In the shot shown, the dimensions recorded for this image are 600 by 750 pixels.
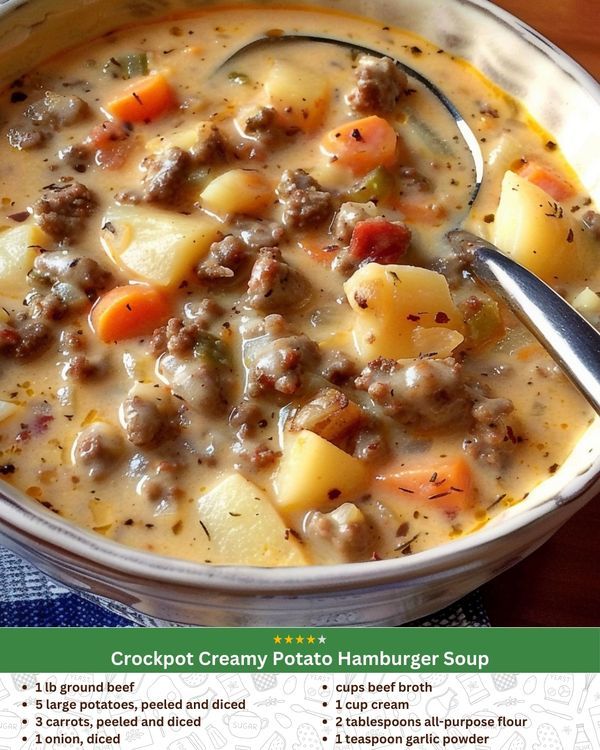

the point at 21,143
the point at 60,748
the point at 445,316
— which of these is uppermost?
the point at 445,316

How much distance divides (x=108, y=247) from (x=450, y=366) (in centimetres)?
86

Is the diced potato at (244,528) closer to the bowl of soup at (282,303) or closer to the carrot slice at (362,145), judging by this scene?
the bowl of soup at (282,303)

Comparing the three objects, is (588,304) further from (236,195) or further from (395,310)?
(236,195)

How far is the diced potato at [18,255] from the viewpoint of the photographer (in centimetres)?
211

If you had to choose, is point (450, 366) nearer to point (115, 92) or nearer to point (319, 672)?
point (319, 672)

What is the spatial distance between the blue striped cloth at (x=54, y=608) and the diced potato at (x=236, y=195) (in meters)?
0.95

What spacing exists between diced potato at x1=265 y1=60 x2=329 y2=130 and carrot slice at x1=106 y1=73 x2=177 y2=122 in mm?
279

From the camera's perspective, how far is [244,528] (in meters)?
1.72

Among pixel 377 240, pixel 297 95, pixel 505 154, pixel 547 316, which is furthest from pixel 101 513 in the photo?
pixel 505 154

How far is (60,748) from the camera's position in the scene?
1559mm

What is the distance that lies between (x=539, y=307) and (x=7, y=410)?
3.71 ft

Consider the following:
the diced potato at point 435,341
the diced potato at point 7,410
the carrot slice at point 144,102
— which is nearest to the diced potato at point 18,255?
the diced potato at point 7,410

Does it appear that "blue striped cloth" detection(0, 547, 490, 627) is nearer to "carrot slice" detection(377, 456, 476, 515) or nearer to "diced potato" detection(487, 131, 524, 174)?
"carrot slice" detection(377, 456, 476, 515)

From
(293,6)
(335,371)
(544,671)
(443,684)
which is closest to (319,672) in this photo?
(443,684)
